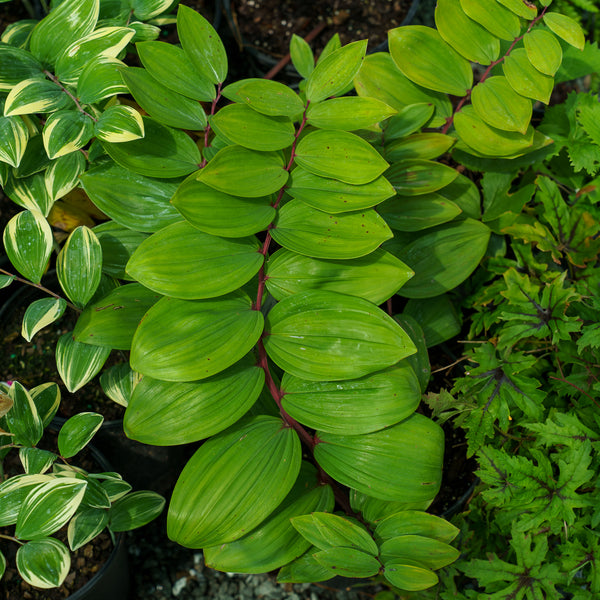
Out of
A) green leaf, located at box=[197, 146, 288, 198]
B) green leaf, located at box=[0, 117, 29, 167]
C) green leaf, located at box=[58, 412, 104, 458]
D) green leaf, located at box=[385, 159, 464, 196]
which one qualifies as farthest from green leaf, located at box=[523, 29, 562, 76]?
green leaf, located at box=[58, 412, 104, 458]

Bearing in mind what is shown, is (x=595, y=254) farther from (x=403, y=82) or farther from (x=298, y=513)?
(x=298, y=513)

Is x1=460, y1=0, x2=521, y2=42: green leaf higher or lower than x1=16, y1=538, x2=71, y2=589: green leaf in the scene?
higher

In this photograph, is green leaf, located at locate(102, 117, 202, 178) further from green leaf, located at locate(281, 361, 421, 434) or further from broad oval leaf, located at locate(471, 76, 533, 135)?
broad oval leaf, located at locate(471, 76, 533, 135)

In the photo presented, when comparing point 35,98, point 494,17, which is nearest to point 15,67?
point 35,98

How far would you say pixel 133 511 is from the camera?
4.02 feet

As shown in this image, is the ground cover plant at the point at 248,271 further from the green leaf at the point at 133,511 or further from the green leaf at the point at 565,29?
the green leaf at the point at 133,511

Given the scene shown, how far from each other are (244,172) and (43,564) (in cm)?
76

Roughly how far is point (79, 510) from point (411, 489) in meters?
0.64

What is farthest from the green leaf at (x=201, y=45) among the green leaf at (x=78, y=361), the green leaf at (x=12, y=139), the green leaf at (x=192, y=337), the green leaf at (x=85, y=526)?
the green leaf at (x=85, y=526)

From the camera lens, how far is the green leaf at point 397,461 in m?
1.03

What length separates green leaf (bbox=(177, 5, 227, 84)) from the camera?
1.06 m

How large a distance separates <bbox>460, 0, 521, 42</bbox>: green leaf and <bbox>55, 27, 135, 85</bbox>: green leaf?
666 mm

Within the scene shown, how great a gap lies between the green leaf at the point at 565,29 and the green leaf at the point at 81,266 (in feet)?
3.12

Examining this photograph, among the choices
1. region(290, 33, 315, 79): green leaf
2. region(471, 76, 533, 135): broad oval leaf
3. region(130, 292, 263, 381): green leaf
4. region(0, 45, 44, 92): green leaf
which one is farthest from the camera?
region(290, 33, 315, 79): green leaf
